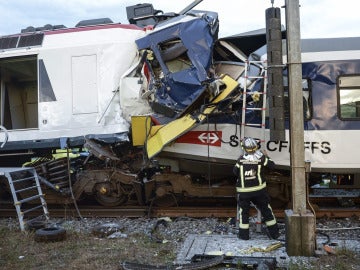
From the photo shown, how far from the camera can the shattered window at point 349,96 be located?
7.63 m

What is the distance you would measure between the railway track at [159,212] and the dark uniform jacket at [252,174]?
1.47 meters

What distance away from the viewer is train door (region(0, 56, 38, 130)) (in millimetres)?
9984

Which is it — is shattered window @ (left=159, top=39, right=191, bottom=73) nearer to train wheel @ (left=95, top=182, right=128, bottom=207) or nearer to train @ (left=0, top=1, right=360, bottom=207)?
train @ (left=0, top=1, right=360, bottom=207)

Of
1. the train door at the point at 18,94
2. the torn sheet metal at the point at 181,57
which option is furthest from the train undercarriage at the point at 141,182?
the train door at the point at 18,94

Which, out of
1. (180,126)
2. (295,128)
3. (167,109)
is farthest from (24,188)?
(295,128)

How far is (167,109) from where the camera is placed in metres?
7.77

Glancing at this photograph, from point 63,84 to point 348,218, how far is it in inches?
233

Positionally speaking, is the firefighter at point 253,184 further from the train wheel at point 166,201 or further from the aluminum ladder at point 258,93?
the train wheel at point 166,201

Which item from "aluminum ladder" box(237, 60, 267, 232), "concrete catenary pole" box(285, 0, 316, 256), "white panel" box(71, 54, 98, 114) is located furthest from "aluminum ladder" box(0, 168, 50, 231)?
"concrete catenary pole" box(285, 0, 316, 256)

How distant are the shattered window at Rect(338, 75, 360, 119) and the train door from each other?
6169mm

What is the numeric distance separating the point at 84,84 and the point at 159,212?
113 inches

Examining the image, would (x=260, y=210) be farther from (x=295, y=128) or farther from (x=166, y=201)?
(x=166, y=201)

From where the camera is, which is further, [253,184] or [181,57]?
[181,57]

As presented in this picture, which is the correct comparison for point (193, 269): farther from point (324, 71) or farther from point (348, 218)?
point (324, 71)
